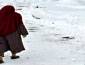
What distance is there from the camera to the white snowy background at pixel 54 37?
1122 centimetres

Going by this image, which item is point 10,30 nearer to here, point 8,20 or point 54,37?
point 8,20

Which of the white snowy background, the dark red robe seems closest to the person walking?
the dark red robe

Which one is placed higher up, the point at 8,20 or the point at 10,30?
the point at 8,20

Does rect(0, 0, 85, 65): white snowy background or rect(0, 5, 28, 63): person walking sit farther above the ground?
rect(0, 5, 28, 63): person walking

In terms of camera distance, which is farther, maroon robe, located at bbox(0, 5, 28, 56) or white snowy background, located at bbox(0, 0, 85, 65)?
white snowy background, located at bbox(0, 0, 85, 65)

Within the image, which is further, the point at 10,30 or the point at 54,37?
the point at 54,37

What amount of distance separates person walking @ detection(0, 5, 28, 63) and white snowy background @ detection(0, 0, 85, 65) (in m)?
0.29

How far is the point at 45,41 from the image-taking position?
1409 centimetres

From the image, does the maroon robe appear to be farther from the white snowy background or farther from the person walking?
the white snowy background

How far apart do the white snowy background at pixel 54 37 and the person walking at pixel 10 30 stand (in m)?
0.29

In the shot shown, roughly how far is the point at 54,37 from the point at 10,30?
3.79 m

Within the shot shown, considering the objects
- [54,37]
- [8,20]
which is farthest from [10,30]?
[54,37]

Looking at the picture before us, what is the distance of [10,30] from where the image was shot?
11.1m

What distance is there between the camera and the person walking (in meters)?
11.0
